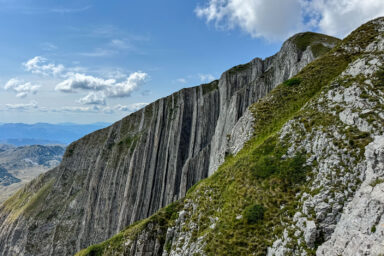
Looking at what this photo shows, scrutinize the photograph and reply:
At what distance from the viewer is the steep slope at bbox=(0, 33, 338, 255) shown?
6350 centimetres

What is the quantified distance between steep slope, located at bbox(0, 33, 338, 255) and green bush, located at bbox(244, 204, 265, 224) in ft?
132

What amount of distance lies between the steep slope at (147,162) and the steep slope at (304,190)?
32.0m

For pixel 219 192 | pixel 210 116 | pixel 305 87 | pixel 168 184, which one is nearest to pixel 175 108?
pixel 210 116

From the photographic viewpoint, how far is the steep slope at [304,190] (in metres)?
14.3

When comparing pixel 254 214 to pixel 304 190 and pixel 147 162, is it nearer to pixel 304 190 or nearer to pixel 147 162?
pixel 304 190

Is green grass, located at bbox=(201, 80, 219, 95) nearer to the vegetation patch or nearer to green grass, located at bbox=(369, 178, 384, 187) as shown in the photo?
the vegetation patch

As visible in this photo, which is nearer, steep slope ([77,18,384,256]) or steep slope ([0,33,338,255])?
steep slope ([77,18,384,256])

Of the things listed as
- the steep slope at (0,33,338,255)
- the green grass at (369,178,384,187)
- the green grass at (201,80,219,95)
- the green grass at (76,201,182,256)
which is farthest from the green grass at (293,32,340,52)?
the green grass at (369,178,384,187)

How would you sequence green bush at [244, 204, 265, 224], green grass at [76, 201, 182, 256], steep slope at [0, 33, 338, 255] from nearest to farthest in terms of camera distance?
green bush at [244, 204, 265, 224], green grass at [76, 201, 182, 256], steep slope at [0, 33, 338, 255]

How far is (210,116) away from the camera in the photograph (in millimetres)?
75875

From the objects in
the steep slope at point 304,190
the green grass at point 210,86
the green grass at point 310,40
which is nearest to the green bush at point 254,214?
the steep slope at point 304,190

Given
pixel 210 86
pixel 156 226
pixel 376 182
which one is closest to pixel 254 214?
pixel 376 182

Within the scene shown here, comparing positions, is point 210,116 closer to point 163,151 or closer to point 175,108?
point 175,108

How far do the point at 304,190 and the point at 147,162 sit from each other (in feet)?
210
